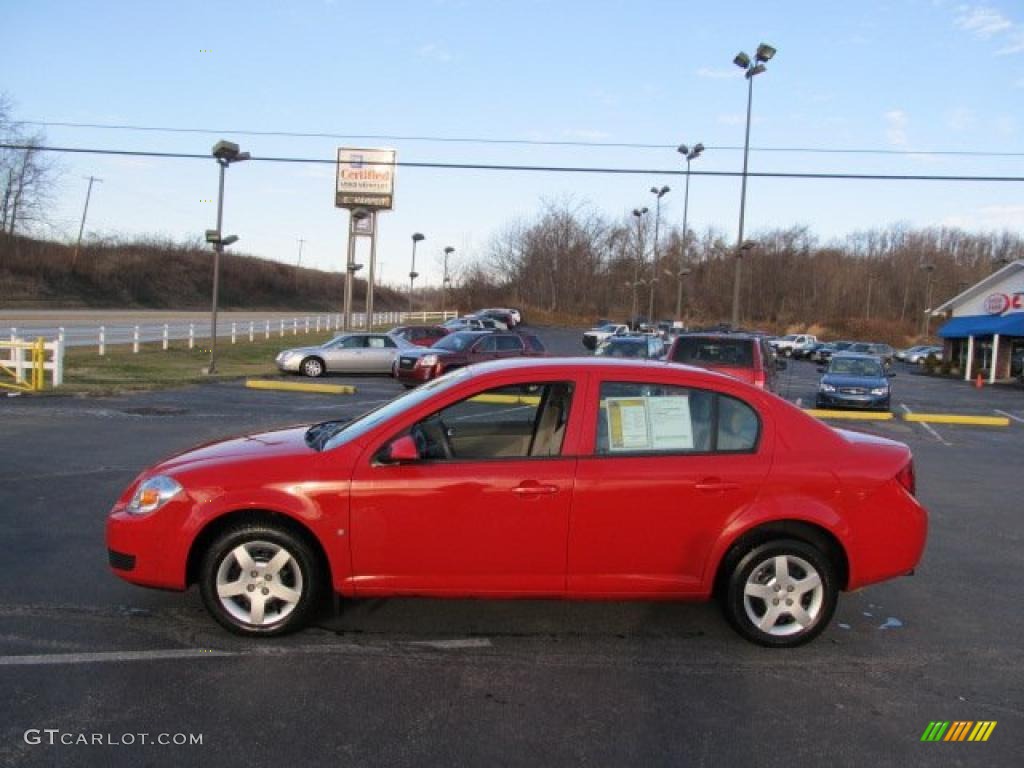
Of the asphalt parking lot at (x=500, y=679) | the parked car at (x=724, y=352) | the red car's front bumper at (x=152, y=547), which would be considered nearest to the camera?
A: the asphalt parking lot at (x=500, y=679)

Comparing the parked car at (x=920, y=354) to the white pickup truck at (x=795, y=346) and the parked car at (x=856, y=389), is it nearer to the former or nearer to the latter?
the white pickup truck at (x=795, y=346)

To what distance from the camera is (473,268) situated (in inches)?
3863

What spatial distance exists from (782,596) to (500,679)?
5.44 feet

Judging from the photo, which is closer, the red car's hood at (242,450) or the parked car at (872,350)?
the red car's hood at (242,450)

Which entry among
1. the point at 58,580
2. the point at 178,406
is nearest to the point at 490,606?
→ the point at 58,580

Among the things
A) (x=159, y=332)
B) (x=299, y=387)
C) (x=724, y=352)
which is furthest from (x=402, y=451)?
(x=159, y=332)

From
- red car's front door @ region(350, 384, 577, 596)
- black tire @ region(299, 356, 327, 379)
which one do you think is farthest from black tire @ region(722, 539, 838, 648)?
black tire @ region(299, 356, 327, 379)

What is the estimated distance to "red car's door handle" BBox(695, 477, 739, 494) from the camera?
454cm

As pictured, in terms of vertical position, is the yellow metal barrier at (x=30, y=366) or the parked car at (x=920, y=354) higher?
the parked car at (x=920, y=354)

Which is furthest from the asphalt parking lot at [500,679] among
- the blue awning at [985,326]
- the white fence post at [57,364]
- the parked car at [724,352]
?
the blue awning at [985,326]

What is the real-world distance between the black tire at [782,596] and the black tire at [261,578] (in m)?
2.32

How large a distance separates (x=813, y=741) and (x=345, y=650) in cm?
237

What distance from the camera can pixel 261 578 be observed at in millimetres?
4551

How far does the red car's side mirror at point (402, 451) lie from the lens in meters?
4.45
